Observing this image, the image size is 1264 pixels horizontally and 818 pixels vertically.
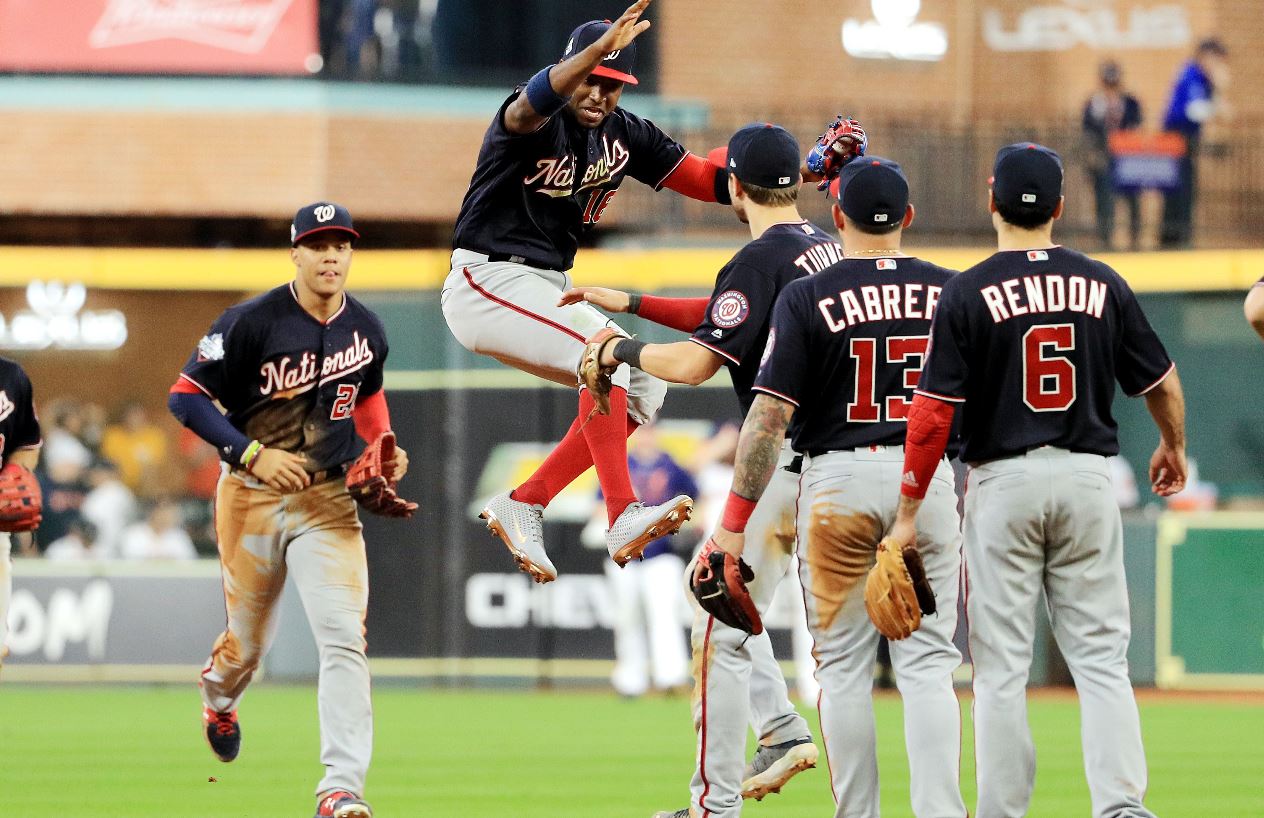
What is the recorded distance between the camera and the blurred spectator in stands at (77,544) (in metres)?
19.9

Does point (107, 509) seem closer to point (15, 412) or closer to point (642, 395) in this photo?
point (15, 412)

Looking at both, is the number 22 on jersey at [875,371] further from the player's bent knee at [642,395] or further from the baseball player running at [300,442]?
the baseball player running at [300,442]

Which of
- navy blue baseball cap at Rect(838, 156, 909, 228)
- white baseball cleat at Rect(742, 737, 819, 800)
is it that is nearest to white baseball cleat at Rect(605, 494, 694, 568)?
white baseball cleat at Rect(742, 737, 819, 800)

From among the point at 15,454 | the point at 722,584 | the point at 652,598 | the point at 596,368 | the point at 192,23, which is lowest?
the point at 652,598

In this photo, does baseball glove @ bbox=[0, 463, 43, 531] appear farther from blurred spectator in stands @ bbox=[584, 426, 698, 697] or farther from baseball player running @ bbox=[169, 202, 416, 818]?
blurred spectator in stands @ bbox=[584, 426, 698, 697]

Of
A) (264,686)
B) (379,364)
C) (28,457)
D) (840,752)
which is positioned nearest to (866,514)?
(840,752)

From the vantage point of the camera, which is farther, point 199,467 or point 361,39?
point 199,467

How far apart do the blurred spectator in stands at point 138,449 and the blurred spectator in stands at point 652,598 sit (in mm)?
6659

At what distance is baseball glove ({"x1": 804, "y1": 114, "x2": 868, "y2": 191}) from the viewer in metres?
8.16

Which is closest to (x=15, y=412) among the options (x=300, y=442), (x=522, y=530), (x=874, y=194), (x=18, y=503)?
(x=18, y=503)

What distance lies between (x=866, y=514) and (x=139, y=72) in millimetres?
14990

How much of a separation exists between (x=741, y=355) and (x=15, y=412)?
16.3ft

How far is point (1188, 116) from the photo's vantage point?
2061cm

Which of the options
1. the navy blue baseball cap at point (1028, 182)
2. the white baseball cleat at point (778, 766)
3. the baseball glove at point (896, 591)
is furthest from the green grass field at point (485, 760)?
the navy blue baseball cap at point (1028, 182)
